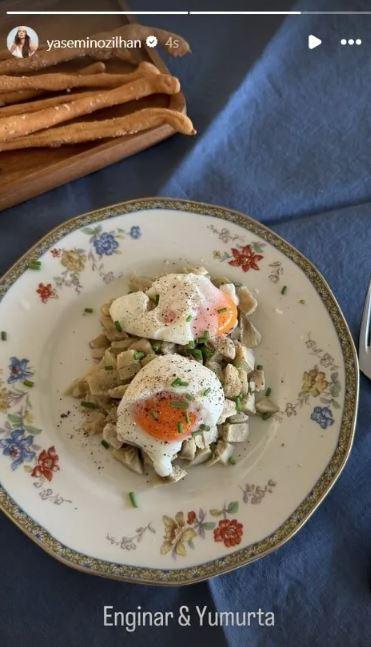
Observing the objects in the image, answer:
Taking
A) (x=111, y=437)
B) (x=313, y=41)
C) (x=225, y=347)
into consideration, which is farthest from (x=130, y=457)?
(x=313, y=41)

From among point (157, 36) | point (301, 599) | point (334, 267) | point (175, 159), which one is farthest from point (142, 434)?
point (157, 36)

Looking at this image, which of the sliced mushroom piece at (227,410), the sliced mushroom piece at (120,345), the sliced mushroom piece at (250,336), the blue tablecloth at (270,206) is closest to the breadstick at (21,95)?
the blue tablecloth at (270,206)

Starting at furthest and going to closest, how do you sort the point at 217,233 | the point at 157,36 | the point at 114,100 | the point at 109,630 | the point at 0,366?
the point at 157,36, the point at 114,100, the point at 217,233, the point at 0,366, the point at 109,630

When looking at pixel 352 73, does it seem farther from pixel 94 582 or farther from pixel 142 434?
pixel 94 582

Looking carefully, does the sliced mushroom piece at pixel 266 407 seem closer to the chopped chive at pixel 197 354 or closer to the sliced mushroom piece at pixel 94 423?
the chopped chive at pixel 197 354

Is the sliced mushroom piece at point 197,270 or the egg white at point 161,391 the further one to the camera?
the sliced mushroom piece at point 197,270

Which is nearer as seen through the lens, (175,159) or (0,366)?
(0,366)

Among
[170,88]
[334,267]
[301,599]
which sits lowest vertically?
[301,599]
